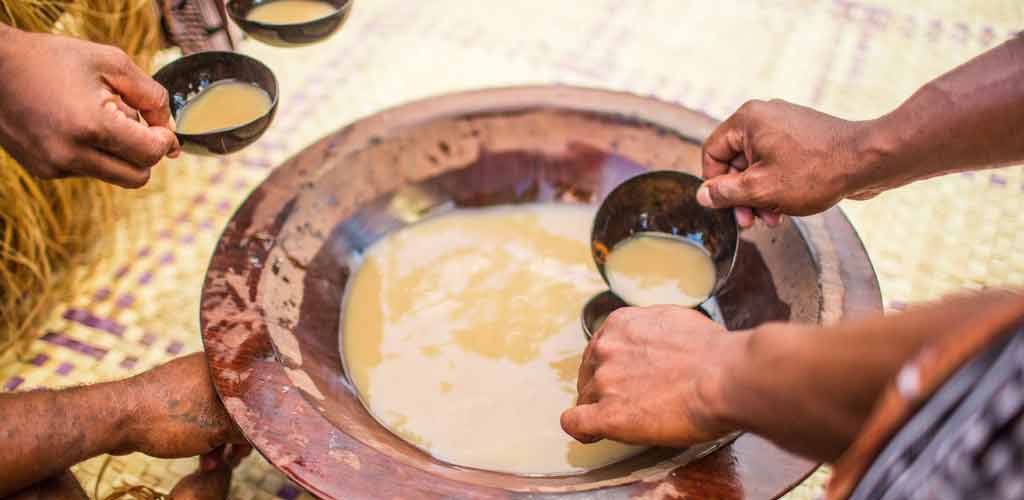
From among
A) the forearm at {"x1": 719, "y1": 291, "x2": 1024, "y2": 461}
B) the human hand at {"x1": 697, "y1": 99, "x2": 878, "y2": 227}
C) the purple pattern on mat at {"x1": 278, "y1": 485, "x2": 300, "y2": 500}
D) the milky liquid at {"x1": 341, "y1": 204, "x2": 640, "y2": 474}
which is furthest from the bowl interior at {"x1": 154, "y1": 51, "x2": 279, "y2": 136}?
the forearm at {"x1": 719, "y1": 291, "x2": 1024, "y2": 461}

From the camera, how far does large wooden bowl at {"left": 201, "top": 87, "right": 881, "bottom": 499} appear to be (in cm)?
106

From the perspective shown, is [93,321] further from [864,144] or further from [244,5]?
[864,144]

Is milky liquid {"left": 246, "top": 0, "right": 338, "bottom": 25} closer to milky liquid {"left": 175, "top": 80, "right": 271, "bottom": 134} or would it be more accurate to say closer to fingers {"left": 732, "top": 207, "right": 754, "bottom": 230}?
milky liquid {"left": 175, "top": 80, "right": 271, "bottom": 134}

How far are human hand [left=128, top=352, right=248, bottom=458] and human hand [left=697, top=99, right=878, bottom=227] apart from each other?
0.95 metres

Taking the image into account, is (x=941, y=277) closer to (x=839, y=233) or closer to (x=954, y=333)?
(x=839, y=233)

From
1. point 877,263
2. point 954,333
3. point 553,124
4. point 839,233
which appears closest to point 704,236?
point 839,233

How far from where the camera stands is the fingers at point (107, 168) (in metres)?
1.22

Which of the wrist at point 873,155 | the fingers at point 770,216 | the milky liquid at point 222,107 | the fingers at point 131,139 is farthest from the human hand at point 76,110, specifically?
the wrist at point 873,155

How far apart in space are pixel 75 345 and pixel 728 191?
1.46 metres

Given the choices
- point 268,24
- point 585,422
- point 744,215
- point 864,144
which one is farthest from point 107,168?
point 864,144

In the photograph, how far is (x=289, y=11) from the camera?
172 centimetres

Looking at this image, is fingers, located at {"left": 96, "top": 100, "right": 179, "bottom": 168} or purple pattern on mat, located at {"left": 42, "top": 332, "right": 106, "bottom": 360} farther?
purple pattern on mat, located at {"left": 42, "top": 332, "right": 106, "bottom": 360}

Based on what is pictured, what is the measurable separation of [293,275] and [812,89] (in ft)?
5.58

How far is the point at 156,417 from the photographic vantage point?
1310 mm
